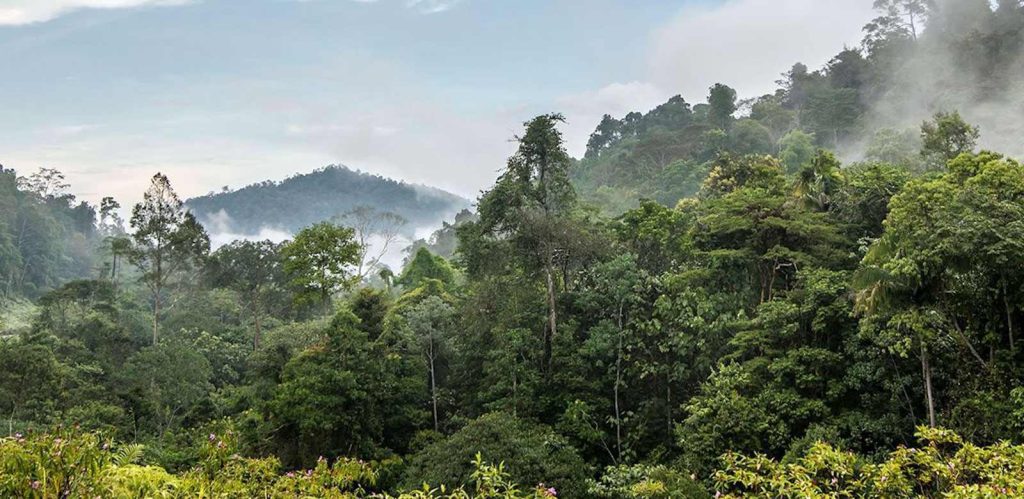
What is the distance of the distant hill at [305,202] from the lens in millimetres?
114250

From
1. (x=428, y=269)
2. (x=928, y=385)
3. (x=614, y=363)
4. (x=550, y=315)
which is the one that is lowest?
(x=614, y=363)

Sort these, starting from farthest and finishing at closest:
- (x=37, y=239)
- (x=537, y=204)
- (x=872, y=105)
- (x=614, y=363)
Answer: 1. (x=37, y=239)
2. (x=872, y=105)
3. (x=537, y=204)
4. (x=614, y=363)

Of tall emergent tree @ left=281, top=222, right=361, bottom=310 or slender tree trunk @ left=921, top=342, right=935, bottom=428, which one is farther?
tall emergent tree @ left=281, top=222, right=361, bottom=310

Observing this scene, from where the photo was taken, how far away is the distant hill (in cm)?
11425

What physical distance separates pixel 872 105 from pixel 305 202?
9942 cm

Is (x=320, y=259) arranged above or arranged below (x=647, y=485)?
above

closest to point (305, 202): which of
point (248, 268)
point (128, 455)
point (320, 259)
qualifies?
point (248, 268)

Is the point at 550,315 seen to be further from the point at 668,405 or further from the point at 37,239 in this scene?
the point at 37,239

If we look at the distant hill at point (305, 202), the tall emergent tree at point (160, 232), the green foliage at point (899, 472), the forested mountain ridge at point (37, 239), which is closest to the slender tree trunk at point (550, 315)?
the green foliage at point (899, 472)

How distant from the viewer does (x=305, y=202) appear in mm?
117875

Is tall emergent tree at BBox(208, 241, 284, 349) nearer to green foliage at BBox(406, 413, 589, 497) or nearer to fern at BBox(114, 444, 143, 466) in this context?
green foliage at BBox(406, 413, 589, 497)

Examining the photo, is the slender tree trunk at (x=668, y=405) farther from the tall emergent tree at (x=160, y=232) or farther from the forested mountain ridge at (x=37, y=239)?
the forested mountain ridge at (x=37, y=239)

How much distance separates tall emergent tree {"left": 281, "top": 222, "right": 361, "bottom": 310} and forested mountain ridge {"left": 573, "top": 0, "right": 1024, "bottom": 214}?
1833 cm

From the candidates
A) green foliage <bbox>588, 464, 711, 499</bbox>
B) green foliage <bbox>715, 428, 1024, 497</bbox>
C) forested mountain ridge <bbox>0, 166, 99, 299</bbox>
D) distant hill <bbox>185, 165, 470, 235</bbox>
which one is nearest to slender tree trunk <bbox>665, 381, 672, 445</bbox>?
green foliage <bbox>588, 464, 711, 499</bbox>
